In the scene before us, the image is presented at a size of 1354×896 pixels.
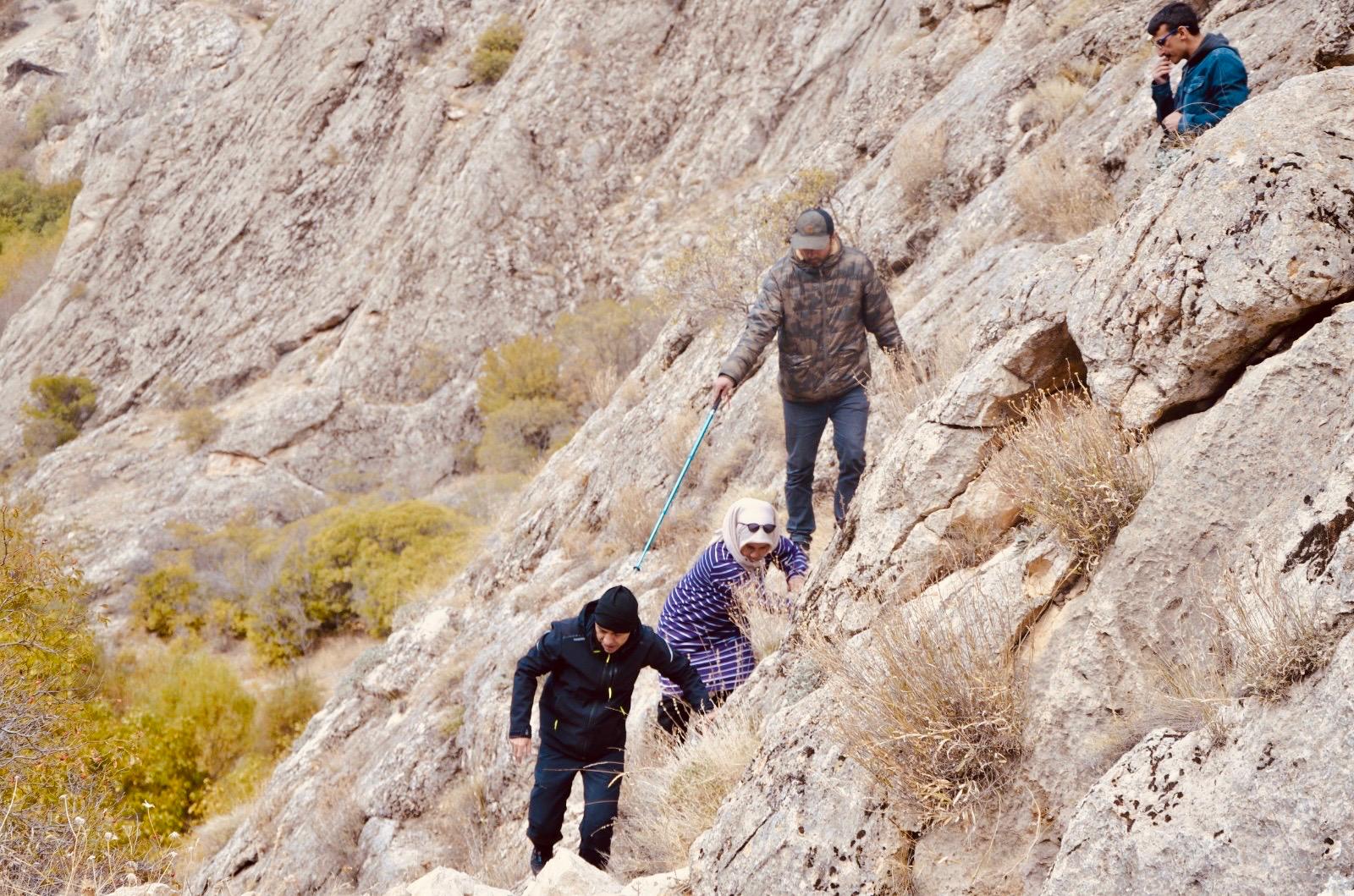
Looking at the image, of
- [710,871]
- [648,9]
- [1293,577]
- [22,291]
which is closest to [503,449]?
[648,9]

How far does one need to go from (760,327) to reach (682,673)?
207 centimetres

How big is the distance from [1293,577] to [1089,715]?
2.30ft

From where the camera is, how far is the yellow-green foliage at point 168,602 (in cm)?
1961

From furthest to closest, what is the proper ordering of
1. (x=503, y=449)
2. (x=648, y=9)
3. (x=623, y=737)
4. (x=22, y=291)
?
(x=22, y=291)
(x=648, y=9)
(x=503, y=449)
(x=623, y=737)

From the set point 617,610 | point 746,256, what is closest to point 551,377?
point 746,256

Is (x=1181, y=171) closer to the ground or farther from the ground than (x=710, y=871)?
farther from the ground

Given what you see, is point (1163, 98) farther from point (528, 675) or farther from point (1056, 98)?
point (528, 675)

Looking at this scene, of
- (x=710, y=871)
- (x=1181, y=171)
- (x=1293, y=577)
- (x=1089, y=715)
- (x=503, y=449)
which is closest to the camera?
(x=1293, y=577)

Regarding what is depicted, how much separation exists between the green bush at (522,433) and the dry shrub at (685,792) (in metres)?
16.3

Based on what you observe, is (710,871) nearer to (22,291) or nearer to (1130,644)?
(1130,644)

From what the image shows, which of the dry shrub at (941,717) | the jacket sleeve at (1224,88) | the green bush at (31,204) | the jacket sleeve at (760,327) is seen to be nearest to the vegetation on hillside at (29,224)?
the green bush at (31,204)

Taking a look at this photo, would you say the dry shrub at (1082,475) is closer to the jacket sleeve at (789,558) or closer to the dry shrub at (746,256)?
the jacket sleeve at (789,558)

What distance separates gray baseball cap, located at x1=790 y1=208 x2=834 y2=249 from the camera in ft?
18.1

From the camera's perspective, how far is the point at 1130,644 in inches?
111
